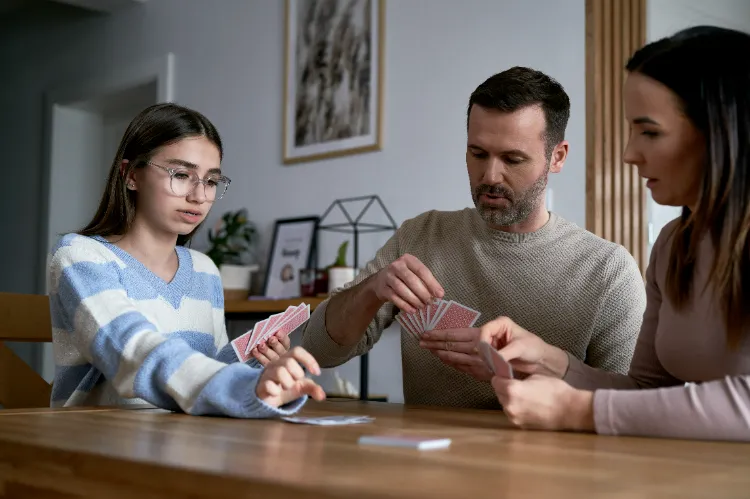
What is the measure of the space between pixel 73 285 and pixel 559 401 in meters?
0.90

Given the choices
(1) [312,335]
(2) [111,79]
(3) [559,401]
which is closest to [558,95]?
(1) [312,335]

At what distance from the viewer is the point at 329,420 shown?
1.30 metres

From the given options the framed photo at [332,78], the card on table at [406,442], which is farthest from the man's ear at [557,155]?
the framed photo at [332,78]

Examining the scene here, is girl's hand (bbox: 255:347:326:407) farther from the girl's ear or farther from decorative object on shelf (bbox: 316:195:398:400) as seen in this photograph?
decorative object on shelf (bbox: 316:195:398:400)

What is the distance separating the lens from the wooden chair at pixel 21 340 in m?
2.05

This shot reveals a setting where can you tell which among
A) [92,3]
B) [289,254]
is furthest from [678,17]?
[92,3]

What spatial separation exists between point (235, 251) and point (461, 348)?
316 cm

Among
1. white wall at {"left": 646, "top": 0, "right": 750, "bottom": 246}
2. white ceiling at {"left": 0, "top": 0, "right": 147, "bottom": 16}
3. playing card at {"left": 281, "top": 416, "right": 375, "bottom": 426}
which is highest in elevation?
white ceiling at {"left": 0, "top": 0, "right": 147, "bottom": 16}

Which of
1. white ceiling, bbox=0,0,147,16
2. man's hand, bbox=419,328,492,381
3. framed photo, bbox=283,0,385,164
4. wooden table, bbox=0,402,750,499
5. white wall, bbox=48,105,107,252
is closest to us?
wooden table, bbox=0,402,750,499

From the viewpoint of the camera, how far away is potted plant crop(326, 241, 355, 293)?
3943 millimetres

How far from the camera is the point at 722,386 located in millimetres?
1163

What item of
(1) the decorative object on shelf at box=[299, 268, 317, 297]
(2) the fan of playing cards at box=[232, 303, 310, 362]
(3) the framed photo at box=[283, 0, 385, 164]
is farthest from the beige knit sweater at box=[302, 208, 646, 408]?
(3) the framed photo at box=[283, 0, 385, 164]

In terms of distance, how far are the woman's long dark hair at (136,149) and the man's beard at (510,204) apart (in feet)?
2.21

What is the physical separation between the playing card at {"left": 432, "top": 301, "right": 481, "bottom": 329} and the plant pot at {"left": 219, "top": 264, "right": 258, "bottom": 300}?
2742mm
